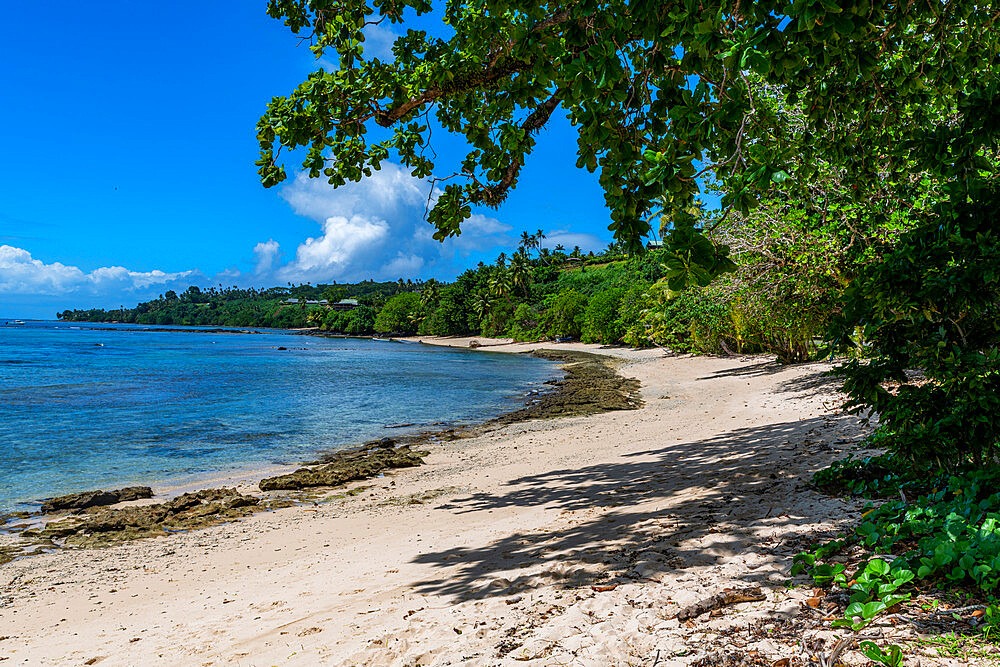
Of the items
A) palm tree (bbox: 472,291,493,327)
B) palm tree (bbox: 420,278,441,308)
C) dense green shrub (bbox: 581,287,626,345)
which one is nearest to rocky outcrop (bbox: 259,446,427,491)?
dense green shrub (bbox: 581,287,626,345)

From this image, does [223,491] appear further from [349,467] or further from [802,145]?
[802,145]

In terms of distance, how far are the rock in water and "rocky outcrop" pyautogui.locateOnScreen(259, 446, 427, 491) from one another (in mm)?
2159

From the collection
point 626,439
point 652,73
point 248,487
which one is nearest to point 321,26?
point 652,73

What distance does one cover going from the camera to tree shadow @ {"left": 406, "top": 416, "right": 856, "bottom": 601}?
4.04 meters

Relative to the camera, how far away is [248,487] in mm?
10461

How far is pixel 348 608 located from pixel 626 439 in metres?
8.93

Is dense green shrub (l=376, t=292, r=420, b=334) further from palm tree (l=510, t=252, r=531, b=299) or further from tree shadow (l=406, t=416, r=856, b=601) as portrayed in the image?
tree shadow (l=406, t=416, r=856, b=601)

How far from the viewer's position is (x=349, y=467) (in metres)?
11.3

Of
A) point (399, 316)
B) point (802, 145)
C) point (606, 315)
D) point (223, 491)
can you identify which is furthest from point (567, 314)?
point (802, 145)

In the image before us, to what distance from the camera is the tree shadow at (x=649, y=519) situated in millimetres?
4039

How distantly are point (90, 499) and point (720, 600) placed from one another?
34.6 feet

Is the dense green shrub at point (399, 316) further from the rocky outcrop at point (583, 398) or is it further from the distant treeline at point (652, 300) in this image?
the rocky outcrop at point (583, 398)

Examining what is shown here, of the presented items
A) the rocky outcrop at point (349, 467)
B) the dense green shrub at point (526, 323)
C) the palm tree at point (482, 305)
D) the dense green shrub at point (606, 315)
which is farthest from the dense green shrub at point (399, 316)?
the rocky outcrop at point (349, 467)

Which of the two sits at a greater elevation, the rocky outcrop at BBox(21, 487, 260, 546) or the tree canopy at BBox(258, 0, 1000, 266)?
the tree canopy at BBox(258, 0, 1000, 266)
